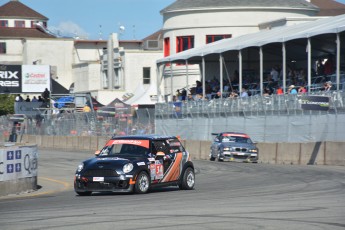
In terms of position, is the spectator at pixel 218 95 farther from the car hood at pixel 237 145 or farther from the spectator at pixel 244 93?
the car hood at pixel 237 145

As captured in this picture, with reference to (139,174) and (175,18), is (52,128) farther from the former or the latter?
(139,174)

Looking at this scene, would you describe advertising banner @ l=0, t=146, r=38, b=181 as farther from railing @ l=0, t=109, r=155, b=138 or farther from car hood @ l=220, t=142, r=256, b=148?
railing @ l=0, t=109, r=155, b=138

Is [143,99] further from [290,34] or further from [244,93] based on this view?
[290,34]

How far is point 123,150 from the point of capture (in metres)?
22.2

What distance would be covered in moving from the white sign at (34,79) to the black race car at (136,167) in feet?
177

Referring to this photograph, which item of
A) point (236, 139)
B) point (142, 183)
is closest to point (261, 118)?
point (236, 139)

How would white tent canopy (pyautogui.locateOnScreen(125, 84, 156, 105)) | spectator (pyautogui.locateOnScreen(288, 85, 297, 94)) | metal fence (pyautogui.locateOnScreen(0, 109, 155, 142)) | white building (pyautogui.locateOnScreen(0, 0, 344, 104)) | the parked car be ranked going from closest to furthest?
the parked car, spectator (pyautogui.locateOnScreen(288, 85, 297, 94)), metal fence (pyautogui.locateOnScreen(0, 109, 155, 142)), white tent canopy (pyautogui.locateOnScreen(125, 84, 156, 105)), white building (pyautogui.locateOnScreen(0, 0, 344, 104))

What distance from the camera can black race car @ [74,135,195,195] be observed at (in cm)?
2111

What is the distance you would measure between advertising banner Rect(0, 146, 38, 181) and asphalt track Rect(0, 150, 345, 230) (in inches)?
21.1

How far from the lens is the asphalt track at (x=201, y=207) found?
1417cm

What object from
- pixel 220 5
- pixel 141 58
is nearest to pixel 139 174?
pixel 220 5

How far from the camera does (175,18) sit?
255 feet

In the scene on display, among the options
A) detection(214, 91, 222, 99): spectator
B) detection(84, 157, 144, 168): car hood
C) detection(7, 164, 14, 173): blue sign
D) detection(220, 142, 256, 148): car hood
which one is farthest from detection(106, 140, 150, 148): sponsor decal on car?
detection(214, 91, 222, 99): spectator

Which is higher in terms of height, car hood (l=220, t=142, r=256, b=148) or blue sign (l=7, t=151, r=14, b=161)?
blue sign (l=7, t=151, r=14, b=161)
